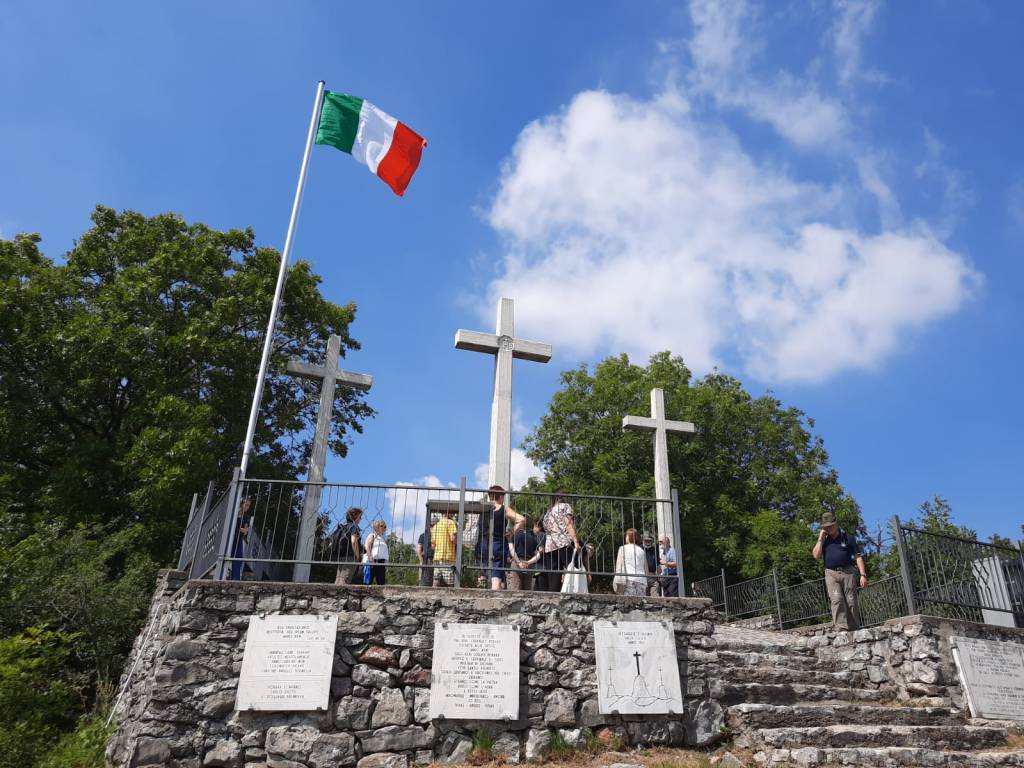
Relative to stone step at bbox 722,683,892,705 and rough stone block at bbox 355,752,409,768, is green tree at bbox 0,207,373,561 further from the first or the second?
stone step at bbox 722,683,892,705

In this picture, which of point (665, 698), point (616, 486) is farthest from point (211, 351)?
point (616, 486)

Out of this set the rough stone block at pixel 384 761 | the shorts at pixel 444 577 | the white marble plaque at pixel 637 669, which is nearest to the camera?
the rough stone block at pixel 384 761

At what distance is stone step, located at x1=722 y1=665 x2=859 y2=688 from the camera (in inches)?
308

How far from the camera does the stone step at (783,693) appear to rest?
7.45 m

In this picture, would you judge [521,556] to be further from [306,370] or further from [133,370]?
[133,370]

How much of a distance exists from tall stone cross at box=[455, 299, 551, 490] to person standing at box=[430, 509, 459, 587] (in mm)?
2379

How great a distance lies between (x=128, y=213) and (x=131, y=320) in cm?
338

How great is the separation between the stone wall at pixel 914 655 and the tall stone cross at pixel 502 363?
517 cm

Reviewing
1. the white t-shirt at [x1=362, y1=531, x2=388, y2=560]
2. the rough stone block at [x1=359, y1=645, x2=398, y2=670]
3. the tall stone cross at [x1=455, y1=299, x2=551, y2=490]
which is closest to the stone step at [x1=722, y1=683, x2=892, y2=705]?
the rough stone block at [x1=359, y1=645, x2=398, y2=670]

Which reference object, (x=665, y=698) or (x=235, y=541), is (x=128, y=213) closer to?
(x=235, y=541)

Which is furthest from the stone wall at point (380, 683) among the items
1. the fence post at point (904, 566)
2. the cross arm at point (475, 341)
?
the cross arm at point (475, 341)

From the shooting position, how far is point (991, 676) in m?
8.25

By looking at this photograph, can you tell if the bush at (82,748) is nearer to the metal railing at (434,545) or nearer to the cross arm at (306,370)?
the metal railing at (434,545)

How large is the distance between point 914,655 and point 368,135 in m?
10.8
